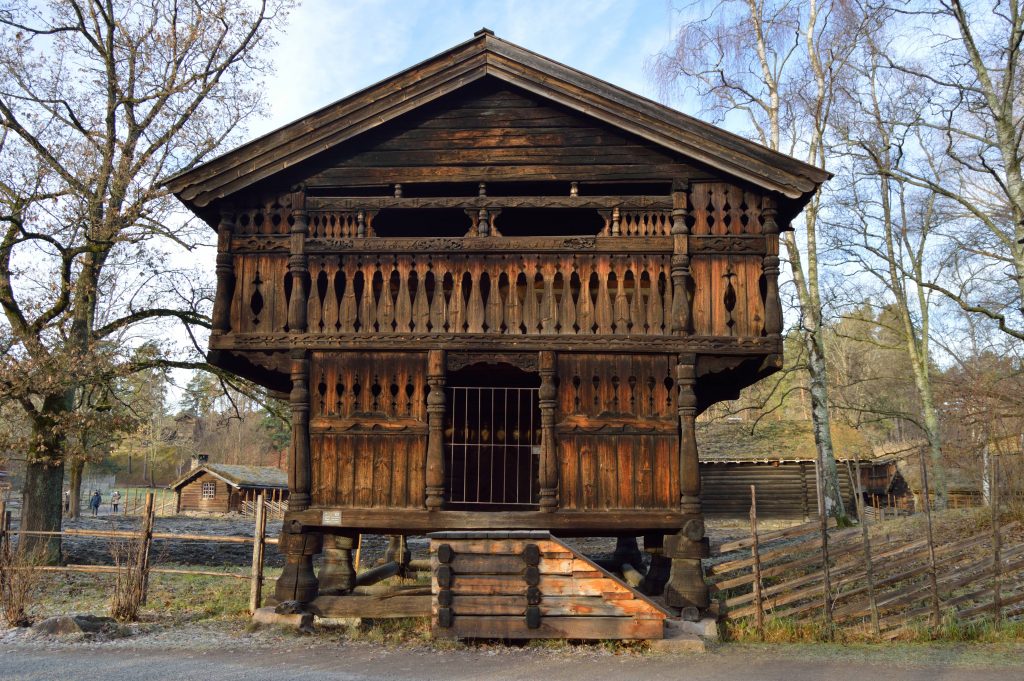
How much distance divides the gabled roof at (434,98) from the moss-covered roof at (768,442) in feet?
82.6

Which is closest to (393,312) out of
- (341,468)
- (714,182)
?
(341,468)

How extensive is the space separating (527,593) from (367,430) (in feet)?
11.1

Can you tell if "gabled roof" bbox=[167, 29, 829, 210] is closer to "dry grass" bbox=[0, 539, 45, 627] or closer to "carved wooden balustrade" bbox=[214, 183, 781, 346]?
"carved wooden balustrade" bbox=[214, 183, 781, 346]

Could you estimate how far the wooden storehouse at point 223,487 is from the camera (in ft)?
173

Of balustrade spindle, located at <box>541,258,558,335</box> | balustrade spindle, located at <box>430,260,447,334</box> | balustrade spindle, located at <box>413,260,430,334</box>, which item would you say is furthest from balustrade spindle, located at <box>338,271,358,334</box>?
balustrade spindle, located at <box>541,258,558,335</box>

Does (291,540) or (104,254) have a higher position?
(104,254)

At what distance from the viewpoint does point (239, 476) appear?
5266 cm

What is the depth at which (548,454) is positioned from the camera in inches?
451

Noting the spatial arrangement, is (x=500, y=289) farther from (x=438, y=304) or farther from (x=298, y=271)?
(x=298, y=271)

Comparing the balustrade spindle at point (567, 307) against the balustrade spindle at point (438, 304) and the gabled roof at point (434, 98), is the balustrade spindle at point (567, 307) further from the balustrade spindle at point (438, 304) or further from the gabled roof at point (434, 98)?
the gabled roof at point (434, 98)

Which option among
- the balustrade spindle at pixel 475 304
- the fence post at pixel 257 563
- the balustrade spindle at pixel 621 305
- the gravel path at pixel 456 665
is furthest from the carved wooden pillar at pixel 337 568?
the balustrade spindle at pixel 621 305

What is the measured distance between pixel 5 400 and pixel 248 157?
8.32 meters

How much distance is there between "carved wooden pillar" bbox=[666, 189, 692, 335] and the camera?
37.9 ft

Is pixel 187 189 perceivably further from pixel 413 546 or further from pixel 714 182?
pixel 413 546
